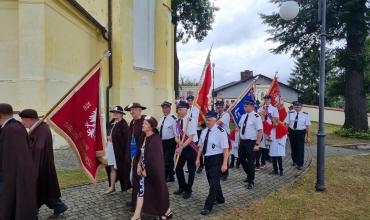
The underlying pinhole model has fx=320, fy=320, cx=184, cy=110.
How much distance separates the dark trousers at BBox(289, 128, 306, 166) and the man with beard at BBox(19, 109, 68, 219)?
23.0 ft

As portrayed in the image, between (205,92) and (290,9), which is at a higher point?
(290,9)

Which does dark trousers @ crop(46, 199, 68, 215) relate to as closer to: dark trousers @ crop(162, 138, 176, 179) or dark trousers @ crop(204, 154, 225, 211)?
dark trousers @ crop(204, 154, 225, 211)

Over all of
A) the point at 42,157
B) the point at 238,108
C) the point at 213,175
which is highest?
the point at 238,108

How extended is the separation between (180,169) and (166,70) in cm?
1029

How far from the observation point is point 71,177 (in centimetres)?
769

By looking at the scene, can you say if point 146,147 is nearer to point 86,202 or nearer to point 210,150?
point 210,150

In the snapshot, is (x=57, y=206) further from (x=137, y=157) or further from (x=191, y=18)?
(x=191, y=18)

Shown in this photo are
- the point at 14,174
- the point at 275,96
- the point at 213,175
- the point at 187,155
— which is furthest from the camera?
the point at 275,96

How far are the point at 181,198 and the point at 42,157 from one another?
289 cm

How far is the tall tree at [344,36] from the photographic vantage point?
15.3m

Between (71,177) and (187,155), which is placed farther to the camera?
(71,177)

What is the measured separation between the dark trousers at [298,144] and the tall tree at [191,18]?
598 inches

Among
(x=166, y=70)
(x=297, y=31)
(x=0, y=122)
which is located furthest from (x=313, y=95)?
(x=0, y=122)

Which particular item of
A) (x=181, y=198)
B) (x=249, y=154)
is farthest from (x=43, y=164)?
(x=249, y=154)
